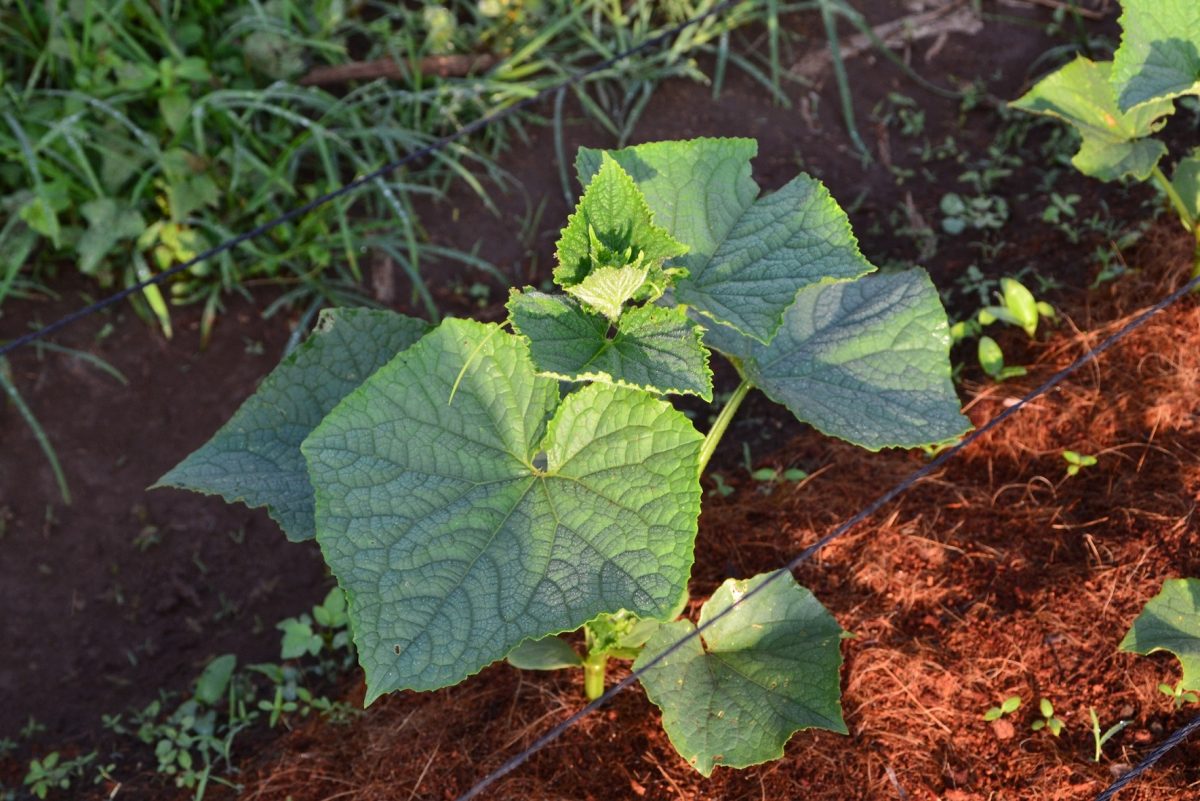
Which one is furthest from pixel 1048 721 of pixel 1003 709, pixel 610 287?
pixel 610 287

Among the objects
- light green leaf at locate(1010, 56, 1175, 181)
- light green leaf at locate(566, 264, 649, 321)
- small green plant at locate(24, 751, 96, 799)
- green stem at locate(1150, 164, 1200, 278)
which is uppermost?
light green leaf at locate(566, 264, 649, 321)

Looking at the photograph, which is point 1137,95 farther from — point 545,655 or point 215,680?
point 215,680

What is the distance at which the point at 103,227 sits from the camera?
3191 millimetres

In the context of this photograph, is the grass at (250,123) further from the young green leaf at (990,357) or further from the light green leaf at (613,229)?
the light green leaf at (613,229)

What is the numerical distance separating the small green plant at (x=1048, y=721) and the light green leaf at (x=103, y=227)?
2.66m

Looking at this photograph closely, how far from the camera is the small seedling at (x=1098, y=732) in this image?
2.00 metres

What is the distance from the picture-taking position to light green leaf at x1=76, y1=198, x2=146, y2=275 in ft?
10.4

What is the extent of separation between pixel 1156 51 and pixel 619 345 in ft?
4.68

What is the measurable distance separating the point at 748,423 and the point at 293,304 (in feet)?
4.69

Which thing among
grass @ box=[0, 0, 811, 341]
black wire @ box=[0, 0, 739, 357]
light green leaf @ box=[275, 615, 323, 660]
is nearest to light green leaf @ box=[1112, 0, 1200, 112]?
black wire @ box=[0, 0, 739, 357]

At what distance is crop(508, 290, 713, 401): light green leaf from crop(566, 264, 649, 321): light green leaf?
32 mm

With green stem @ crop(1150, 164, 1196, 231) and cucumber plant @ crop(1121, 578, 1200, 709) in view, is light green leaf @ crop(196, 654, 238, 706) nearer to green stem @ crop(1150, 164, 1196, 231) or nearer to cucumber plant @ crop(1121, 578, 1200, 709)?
cucumber plant @ crop(1121, 578, 1200, 709)

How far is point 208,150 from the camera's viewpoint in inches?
133

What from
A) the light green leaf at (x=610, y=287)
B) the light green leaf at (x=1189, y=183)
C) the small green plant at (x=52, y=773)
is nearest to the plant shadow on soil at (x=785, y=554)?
the small green plant at (x=52, y=773)
